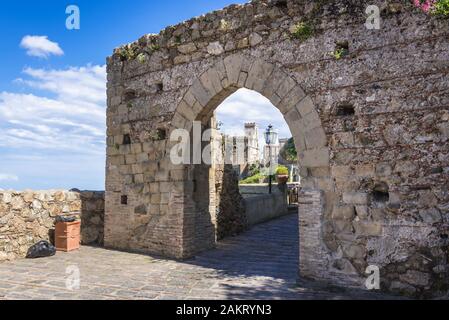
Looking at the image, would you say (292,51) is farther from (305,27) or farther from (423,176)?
(423,176)

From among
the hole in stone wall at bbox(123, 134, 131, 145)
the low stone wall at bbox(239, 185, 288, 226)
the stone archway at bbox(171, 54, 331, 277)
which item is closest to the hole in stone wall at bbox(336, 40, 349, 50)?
the stone archway at bbox(171, 54, 331, 277)

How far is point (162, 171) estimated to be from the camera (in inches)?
281

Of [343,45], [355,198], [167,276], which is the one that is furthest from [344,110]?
[167,276]

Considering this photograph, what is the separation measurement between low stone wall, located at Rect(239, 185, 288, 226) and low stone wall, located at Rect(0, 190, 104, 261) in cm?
413

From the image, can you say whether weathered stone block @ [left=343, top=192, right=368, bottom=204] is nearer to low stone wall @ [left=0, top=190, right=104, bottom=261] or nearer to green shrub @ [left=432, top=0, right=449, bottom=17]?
green shrub @ [left=432, top=0, right=449, bottom=17]

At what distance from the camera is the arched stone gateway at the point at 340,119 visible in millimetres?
4707

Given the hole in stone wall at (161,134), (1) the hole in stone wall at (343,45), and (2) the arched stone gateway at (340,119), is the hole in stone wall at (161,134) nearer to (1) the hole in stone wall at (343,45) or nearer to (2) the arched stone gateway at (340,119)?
(2) the arched stone gateway at (340,119)

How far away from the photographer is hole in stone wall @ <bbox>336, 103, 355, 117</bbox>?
5.29m

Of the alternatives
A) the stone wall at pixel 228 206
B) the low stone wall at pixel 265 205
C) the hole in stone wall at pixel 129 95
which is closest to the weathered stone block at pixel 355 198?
the stone wall at pixel 228 206

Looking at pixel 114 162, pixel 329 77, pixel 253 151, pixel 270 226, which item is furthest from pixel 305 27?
pixel 253 151

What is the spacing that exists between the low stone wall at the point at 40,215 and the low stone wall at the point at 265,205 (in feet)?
13.5
